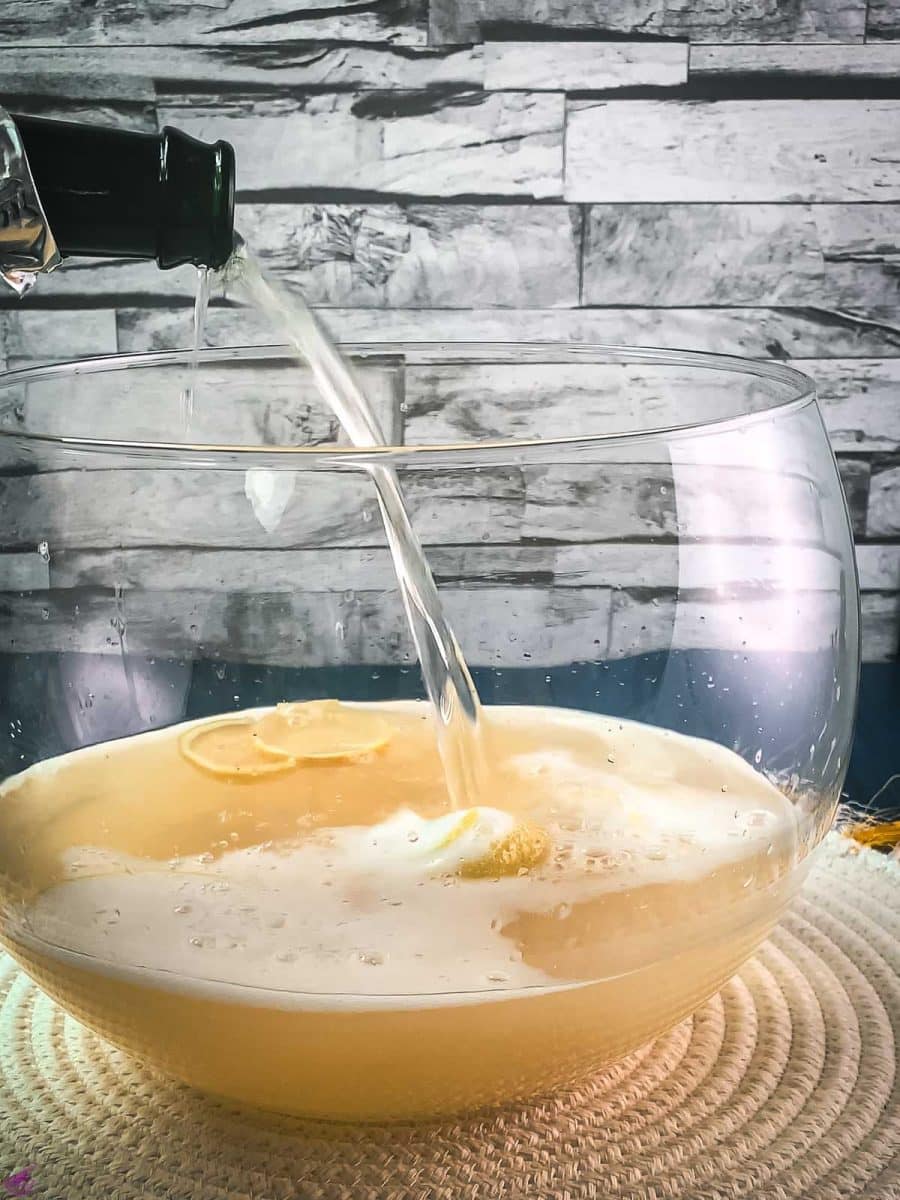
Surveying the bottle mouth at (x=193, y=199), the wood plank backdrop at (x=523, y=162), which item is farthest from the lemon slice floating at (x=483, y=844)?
the wood plank backdrop at (x=523, y=162)

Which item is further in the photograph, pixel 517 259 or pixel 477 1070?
pixel 517 259

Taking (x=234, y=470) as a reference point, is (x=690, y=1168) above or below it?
below

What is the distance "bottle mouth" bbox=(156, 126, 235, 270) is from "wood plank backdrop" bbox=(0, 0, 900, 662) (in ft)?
3.36

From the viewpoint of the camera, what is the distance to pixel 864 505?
1743mm

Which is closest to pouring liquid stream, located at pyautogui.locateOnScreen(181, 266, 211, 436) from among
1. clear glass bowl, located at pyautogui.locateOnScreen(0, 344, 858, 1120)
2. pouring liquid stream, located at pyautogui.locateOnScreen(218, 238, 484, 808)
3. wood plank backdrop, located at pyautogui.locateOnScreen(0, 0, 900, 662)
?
pouring liquid stream, located at pyautogui.locateOnScreen(218, 238, 484, 808)

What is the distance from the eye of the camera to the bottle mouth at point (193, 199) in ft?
1.71

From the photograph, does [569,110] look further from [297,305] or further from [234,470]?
[234,470]

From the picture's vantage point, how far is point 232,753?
56cm

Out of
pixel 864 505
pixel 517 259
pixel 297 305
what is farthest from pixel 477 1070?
pixel 864 505

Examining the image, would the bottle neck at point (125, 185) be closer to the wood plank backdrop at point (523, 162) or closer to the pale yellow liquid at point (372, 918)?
the pale yellow liquid at point (372, 918)

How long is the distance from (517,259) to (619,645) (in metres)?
1.16

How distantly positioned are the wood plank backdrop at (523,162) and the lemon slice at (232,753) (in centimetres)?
107

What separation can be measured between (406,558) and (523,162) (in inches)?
46.9

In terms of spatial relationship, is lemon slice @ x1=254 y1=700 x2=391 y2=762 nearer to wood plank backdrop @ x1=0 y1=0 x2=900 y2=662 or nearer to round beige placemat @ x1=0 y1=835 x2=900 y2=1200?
round beige placemat @ x1=0 y1=835 x2=900 y2=1200
